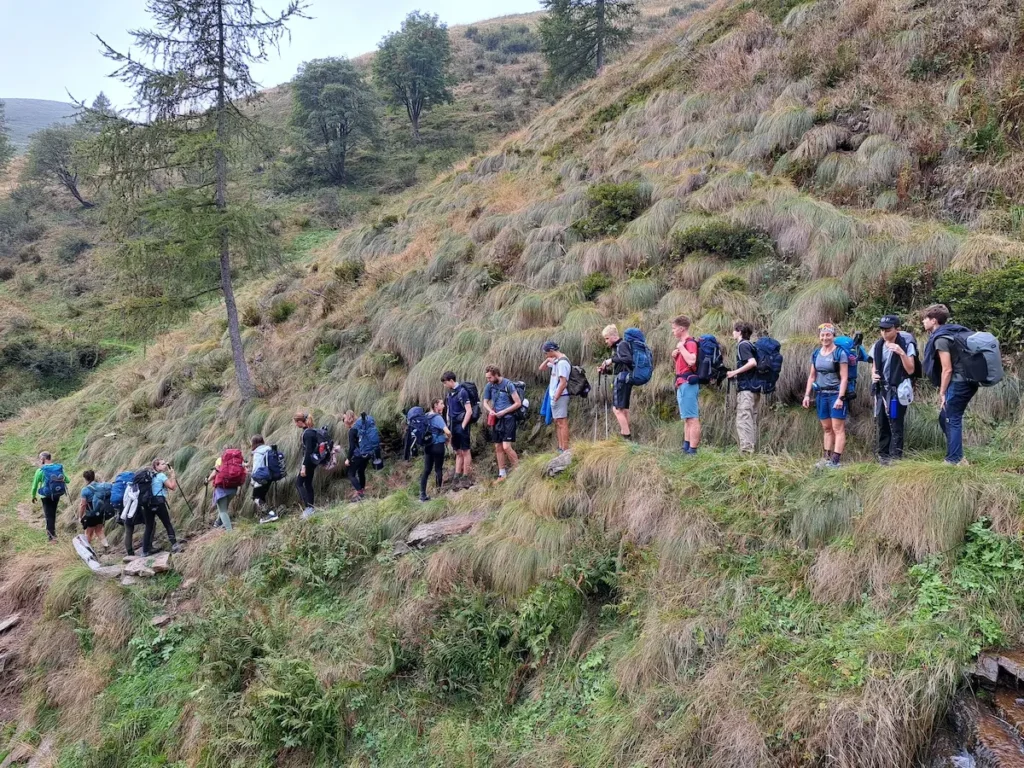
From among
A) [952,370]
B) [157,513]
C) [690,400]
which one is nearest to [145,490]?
[157,513]

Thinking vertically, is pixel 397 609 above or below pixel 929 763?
below

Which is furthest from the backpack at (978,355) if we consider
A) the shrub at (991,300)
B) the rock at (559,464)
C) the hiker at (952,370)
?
the rock at (559,464)

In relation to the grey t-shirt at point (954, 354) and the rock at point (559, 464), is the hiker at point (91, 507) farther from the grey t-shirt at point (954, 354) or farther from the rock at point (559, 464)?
the grey t-shirt at point (954, 354)

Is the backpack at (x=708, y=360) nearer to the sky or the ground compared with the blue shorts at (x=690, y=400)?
nearer to the sky

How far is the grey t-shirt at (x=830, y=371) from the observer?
604 centimetres

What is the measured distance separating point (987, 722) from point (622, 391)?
4.77 meters

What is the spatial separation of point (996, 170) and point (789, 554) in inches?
305

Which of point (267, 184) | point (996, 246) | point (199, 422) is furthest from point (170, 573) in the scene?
point (267, 184)

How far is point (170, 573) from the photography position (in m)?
8.45

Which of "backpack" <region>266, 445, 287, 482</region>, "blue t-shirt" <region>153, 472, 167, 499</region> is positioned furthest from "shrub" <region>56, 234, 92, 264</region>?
"backpack" <region>266, 445, 287, 482</region>

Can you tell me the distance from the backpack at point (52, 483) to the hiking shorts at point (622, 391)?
421 inches

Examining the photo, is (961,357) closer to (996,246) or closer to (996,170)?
(996,246)

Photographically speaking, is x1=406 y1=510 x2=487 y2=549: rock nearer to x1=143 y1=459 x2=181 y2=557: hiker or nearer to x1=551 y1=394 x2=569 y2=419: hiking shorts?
x1=551 y1=394 x2=569 y2=419: hiking shorts

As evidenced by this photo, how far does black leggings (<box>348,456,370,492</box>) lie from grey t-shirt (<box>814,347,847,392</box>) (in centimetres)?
637
